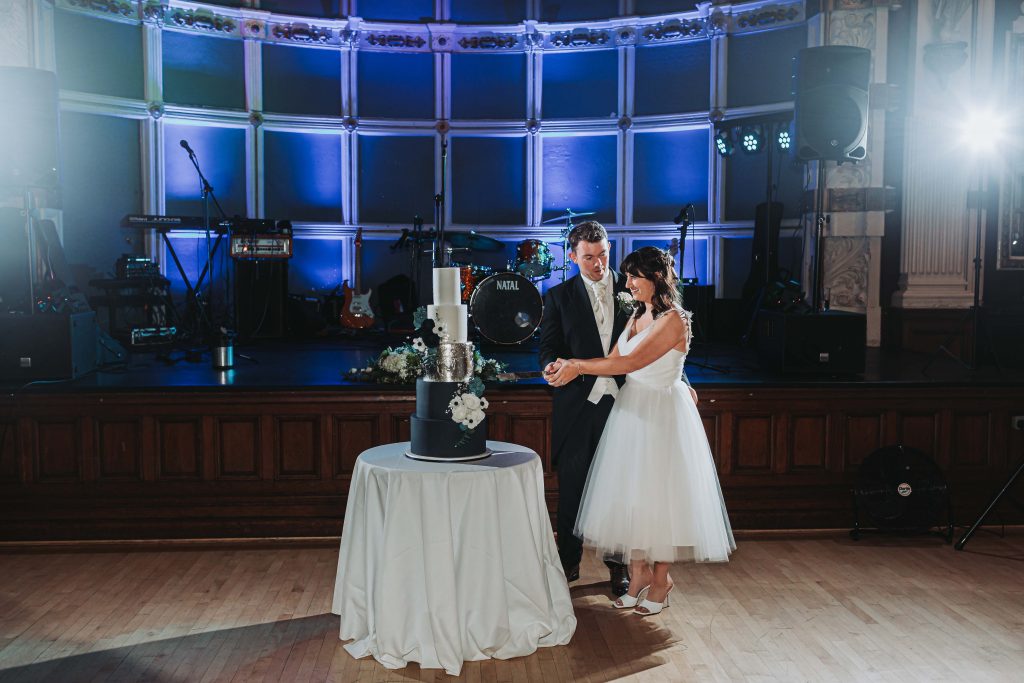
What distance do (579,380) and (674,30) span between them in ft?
22.3

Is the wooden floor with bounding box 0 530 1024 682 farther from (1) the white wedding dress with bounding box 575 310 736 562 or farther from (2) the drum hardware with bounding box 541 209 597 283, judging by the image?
(2) the drum hardware with bounding box 541 209 597 283

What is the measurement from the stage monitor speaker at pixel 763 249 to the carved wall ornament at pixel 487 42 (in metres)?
3.35

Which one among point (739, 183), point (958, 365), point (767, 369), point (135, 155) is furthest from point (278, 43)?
point (958, 365)

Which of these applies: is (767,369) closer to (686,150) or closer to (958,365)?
(958,365)

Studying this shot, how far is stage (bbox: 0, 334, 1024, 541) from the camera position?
491 centimetres

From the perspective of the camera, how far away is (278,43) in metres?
9.77

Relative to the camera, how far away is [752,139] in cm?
800

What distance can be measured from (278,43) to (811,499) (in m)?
7.50

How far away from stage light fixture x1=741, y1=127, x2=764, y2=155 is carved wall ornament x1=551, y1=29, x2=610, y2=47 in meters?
2.57

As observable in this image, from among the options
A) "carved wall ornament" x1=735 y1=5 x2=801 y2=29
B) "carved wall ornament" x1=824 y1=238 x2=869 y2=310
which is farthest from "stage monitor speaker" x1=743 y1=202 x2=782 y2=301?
"carved wall ornament" x1=735 y1=5 x2=801 y2=29

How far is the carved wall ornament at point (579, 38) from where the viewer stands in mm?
9852

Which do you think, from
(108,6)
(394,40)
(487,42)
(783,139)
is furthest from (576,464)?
(108,6)

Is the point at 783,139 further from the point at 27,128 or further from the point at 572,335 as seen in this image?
the point at 27,128

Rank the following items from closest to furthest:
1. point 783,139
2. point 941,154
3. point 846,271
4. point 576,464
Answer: point 576,464
point 941,154
point 846,271
point 783,139
